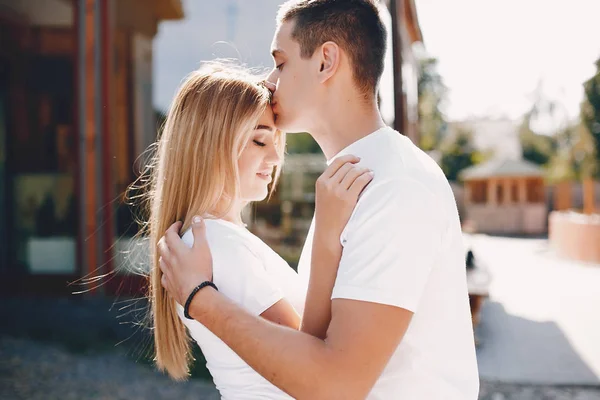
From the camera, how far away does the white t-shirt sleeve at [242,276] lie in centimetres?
164

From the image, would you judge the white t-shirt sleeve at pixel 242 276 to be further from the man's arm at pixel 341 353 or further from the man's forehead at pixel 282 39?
the man's forehead at pixel 282 39

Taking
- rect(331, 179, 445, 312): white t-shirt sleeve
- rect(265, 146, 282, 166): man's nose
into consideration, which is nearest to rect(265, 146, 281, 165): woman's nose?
rect(265, 146, 282, 166): man's nose

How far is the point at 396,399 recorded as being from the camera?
149 cm

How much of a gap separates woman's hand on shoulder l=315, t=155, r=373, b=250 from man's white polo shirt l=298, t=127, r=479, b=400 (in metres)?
0.02

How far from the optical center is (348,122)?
1757 millimetres

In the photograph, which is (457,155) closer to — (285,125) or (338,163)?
(285,125)

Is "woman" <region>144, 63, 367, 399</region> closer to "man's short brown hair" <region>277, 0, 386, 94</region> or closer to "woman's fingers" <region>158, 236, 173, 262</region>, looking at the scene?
"woman's fingers" <region>158, 236, 173, 262</region>

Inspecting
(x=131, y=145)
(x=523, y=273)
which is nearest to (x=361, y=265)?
(x=131, y=145)

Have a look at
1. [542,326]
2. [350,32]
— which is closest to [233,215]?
[350,32]

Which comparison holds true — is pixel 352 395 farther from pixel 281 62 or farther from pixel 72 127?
pixel 72 127

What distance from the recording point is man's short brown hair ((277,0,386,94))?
1746 mm

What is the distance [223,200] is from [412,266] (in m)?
0.77

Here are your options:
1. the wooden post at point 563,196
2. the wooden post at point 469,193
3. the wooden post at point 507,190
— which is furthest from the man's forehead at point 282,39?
the wooden post at point 563,196

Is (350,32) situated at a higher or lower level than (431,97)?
lower
